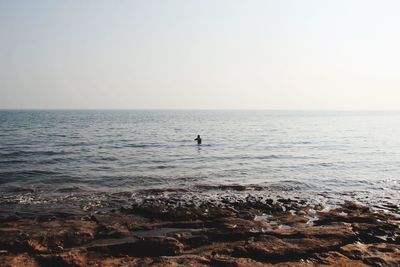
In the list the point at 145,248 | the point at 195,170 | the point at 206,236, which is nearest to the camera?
the point at 145,248

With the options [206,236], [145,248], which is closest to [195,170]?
[206,236]

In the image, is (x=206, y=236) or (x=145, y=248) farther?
(x=206, y=236)

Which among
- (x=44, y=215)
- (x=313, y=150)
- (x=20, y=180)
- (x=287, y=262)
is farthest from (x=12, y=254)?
(x=313, y=150)

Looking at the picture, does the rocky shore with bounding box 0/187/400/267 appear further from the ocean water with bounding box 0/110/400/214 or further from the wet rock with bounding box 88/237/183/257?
the ocean water with bounding box 0/110/400/214

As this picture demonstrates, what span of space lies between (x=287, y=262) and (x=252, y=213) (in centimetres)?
582

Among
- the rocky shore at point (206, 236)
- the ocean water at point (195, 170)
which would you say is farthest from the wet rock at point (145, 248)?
the ocean water at point (195, 170)

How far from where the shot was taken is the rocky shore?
10625mm

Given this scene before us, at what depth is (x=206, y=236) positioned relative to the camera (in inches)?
506

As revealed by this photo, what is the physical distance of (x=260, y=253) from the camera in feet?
36.4

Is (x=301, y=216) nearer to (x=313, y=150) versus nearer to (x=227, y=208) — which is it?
(x=227, y=208)

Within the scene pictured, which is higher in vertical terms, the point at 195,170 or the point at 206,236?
the point at 206,236

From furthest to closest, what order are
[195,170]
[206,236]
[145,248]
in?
[195,170] → [206,236] → [145,248]

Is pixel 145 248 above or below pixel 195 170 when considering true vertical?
above

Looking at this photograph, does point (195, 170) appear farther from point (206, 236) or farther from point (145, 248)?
point (145, 248)
